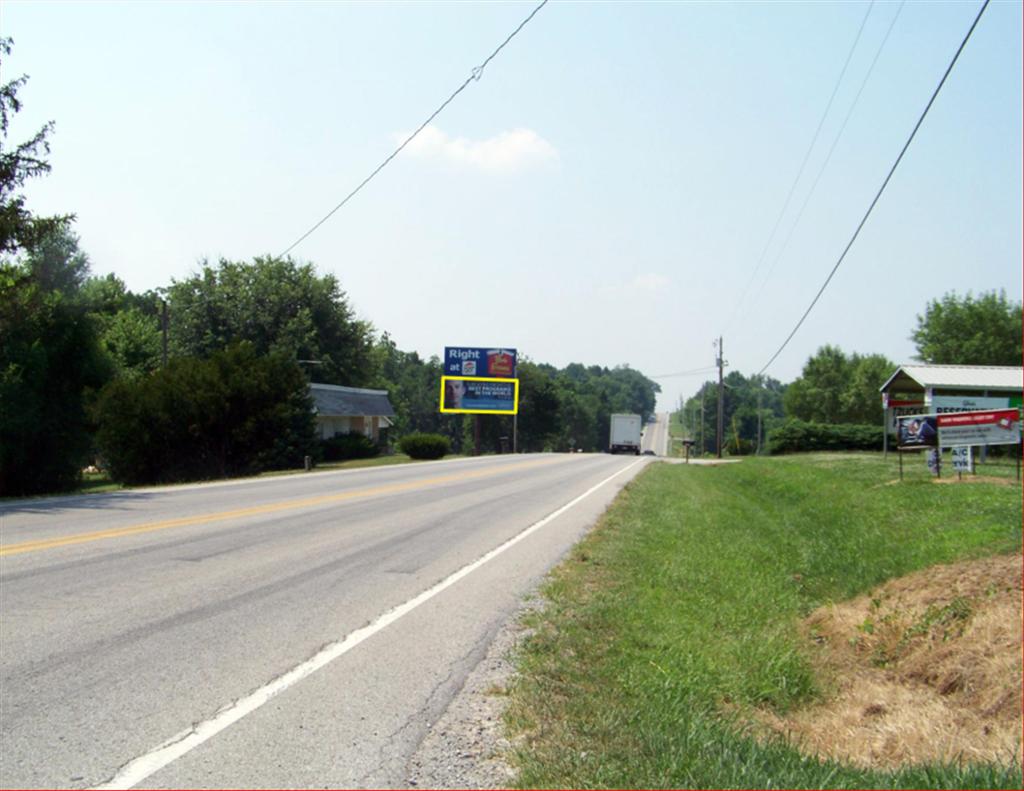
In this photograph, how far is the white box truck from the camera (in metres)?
88.2

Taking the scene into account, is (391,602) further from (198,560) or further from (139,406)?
(139,406)

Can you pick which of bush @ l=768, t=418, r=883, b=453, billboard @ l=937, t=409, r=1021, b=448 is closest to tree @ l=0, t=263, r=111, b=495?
billboard @ l=937, t=409, r=1021, b=448

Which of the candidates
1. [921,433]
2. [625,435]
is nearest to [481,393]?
[625,435]

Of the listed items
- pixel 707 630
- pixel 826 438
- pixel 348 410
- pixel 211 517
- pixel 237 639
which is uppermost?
pixel 348 410

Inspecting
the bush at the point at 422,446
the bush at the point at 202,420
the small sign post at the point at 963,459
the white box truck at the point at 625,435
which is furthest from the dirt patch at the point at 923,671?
the white box truck at the point at 625,435

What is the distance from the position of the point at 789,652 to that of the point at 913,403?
3234cm

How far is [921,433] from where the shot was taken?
23.2 meters

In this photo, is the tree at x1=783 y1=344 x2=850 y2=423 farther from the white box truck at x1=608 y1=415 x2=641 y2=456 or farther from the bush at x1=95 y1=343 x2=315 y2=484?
the bush at x1=95 y1=343 x2=315 y2=484

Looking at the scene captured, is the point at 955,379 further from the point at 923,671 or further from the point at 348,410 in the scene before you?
the point at 348,410

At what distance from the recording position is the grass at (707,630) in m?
5.25

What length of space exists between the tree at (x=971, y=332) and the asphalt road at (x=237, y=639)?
64453 mm

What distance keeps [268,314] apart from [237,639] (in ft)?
232

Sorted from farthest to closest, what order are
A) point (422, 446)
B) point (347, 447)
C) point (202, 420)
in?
point (347, 447)
point (422, 446)
point (202, 420)

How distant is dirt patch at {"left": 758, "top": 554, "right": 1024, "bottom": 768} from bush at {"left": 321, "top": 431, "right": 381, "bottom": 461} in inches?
1813
